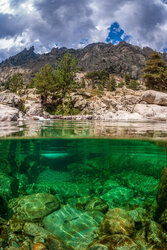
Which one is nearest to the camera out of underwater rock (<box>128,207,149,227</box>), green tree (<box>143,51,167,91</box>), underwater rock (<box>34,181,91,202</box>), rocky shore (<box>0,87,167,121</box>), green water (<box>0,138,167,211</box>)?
underwater rock (<box>128,207,149,227</box>)

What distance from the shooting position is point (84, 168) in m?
11.6

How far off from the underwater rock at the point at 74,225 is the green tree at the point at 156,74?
40666 millimetres

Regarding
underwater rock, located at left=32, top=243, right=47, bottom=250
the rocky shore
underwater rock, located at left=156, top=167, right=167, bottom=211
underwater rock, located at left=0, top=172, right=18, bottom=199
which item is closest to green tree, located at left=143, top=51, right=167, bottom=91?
the rocky shore

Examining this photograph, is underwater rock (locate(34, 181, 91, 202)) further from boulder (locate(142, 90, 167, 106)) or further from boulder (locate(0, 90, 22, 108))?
boulder (locate(142, 90, 167, 106))

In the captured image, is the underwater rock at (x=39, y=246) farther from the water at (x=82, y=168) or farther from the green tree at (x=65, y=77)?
the green tree at (x=65, y=77)

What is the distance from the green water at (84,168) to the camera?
25.2 feet

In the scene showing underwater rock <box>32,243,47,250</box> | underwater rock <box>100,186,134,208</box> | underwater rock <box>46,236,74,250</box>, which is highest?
underwater rock <box>32,243,47,250</box>

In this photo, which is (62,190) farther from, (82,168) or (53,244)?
(53,244)

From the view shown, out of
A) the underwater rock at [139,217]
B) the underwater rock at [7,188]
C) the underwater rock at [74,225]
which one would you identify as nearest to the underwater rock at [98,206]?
the underwater rock at [74,225]

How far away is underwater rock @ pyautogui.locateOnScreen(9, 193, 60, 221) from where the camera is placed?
4793 mm

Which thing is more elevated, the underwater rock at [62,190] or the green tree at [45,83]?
the green tree at [45,83]

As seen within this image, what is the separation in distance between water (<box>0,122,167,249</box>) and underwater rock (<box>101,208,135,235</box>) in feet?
1.68

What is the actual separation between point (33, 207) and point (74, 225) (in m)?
1.52

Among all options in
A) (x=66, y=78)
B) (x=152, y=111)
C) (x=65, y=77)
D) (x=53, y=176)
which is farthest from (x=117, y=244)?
(x=65, y=77)
